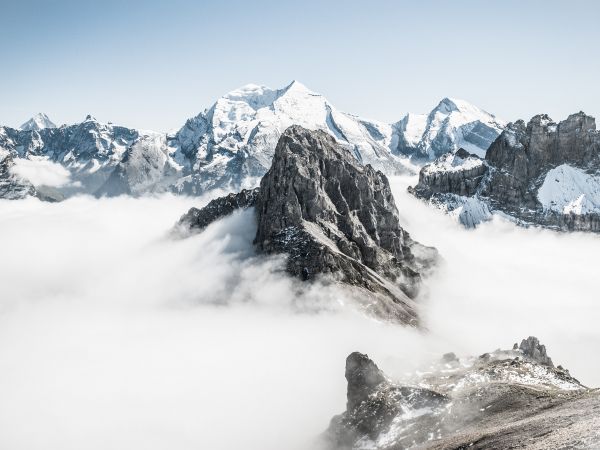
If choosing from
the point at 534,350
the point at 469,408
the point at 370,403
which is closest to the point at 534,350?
the point at 534,350

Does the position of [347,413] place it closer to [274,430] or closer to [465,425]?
[465,425]

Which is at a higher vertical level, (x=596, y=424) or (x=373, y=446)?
(x=596, y=424)

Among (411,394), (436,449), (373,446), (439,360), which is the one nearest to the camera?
(436,449)

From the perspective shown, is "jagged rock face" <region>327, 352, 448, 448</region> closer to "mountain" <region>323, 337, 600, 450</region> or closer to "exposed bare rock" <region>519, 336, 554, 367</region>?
"mountain" <region>323, 337, 600, 450</region>

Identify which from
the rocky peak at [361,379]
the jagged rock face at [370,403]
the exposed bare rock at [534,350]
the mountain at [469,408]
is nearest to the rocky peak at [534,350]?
the exposed bare rock at [534,350]

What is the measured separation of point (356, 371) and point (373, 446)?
22.7 metres

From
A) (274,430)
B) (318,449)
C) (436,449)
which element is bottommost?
(274,430)

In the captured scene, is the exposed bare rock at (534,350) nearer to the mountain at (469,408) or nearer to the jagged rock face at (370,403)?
the mountain at (469,408)

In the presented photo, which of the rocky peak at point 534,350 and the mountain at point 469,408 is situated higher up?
the mountain at point 469,408

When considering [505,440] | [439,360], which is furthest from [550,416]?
[439,360]

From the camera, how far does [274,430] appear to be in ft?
638

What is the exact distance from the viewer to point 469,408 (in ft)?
340

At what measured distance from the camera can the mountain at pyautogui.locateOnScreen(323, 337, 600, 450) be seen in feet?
236

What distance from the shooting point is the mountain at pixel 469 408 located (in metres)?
72.0
